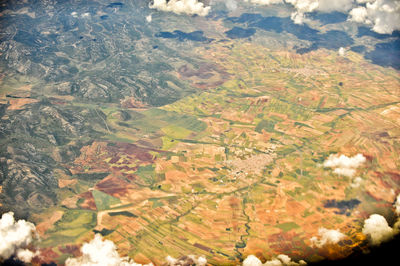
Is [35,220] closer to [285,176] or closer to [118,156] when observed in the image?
[118,156]

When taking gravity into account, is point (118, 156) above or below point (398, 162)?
below

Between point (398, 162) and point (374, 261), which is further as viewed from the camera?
point (398, 162)

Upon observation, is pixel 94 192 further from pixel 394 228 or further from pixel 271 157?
pixel 394 228

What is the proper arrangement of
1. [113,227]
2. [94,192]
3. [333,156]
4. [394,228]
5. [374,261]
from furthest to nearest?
[333,156], [94,192], [113,227], [394,228], [374,261]

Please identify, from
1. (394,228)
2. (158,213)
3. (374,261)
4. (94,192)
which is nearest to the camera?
(374,261)

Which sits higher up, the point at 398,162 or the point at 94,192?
the point at 398,162

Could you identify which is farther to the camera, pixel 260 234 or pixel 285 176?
pixel 285 176

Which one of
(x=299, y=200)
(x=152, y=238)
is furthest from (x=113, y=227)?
(x=299, y=200)

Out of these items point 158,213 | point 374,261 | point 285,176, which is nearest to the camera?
point 374,261

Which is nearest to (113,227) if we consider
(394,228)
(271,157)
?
(271,157)
